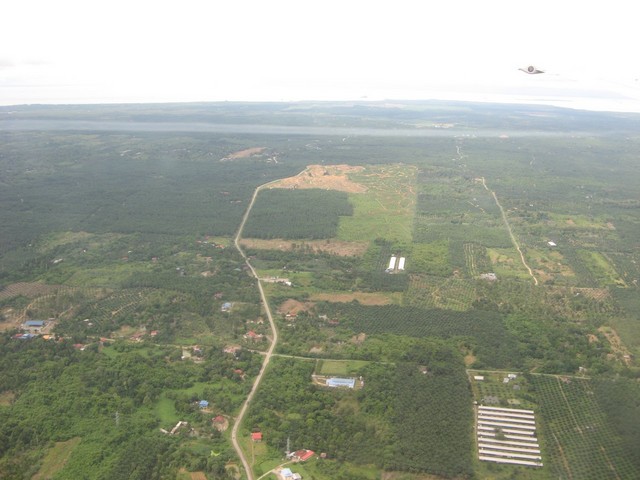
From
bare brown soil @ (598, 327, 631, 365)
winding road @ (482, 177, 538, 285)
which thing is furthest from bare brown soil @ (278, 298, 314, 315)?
bare brown soil @ (598, 327, 631, 365)

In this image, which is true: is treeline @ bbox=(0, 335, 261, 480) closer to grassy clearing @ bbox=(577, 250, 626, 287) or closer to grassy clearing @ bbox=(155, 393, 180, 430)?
grassy clearing @ bbox=(155, 393, 180, 430)

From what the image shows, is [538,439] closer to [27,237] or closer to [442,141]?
[27,237]

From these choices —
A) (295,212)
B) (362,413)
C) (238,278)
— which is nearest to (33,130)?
(295,212)

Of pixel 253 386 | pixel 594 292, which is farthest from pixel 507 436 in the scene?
pixel 594 292

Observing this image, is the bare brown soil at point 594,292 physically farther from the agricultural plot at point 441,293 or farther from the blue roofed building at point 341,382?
the blue roofed building at point 341,382

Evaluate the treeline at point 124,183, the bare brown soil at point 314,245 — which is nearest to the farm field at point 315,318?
the bare brown soil at point 314,245
